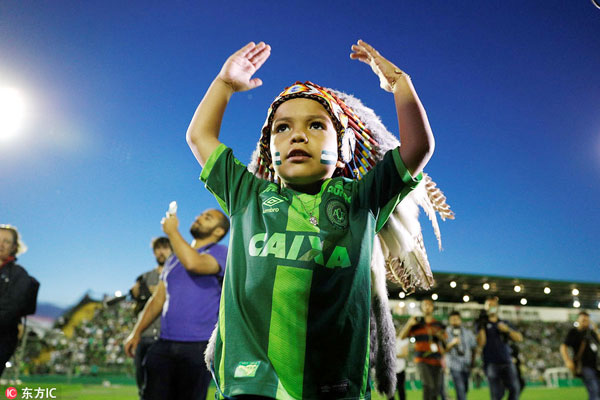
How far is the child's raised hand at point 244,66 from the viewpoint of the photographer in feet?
5.41

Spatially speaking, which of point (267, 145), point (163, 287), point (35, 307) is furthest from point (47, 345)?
point (267, 145)

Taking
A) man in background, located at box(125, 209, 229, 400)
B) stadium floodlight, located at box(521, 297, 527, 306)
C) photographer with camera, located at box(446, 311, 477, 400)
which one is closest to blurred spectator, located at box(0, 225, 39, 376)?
man in background, located at box(125, 209, 229, 400)

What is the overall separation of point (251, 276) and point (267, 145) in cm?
57

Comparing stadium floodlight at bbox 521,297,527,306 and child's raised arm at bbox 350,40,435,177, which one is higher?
child's raised arm at bbox 350,40,435,177

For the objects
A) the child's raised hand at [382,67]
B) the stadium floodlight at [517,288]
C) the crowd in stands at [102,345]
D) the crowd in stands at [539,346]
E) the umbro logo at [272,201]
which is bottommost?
the crowd in stands at [539,346]

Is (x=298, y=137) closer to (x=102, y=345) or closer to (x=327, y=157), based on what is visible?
(x=327, y=157)

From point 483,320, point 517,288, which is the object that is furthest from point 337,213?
point 517,288

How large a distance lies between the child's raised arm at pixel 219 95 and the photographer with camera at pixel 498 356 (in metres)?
5.87

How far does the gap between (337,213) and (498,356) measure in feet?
19.1

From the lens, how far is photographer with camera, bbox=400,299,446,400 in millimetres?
6250

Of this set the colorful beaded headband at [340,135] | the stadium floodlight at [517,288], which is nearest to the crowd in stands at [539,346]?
the stadium floodlight at [517,288]

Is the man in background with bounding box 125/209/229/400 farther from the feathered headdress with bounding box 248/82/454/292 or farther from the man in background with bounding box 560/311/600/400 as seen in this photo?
the man in background with bounding box 560/311/600/400

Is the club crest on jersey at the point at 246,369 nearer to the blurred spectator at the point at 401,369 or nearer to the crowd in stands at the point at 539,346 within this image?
the blurred spectator at the point at 401,369

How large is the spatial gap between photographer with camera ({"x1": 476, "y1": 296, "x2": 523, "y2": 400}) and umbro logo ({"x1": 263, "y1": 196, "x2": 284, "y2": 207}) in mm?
5836
